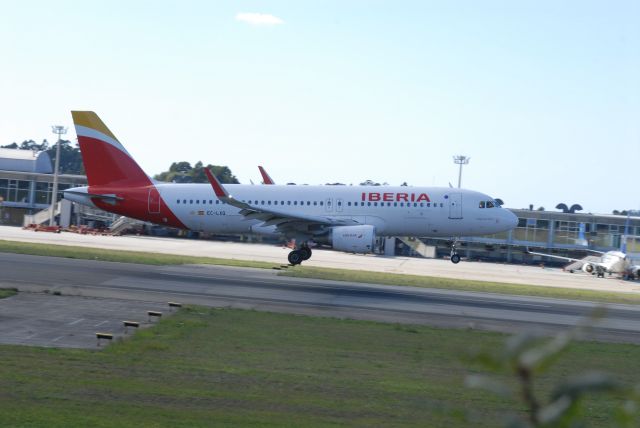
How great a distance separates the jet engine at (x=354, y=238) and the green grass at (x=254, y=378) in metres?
15.5

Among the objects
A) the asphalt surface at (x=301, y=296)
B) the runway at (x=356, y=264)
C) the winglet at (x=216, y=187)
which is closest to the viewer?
the asphalt surface at (x=301, y=296)

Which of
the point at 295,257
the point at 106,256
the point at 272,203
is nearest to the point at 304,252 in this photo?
the point at 295,257

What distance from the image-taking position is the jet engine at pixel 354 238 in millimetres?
36531

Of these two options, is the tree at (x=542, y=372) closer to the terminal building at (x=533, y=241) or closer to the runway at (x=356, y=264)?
the runway at (x=356, y=264)

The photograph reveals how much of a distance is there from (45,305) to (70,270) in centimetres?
980

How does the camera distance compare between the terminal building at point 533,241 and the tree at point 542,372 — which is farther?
the terminal building at point 533,241

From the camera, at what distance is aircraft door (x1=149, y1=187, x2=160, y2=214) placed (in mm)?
40281

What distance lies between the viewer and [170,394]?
42.3 feet

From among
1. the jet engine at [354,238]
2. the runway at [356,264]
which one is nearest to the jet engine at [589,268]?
the runway at [356,264]

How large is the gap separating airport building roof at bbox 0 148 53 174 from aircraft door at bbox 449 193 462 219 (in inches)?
2570

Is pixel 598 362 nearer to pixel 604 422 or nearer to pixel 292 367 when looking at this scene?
pixel 604 422

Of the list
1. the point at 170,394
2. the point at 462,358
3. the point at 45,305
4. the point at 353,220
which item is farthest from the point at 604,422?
the point at 353,220

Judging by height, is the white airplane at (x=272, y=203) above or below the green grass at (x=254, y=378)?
above

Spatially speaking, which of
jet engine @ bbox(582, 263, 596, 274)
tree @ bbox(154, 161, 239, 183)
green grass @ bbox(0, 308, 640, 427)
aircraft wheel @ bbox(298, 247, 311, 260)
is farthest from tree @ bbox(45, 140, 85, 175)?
green grass @ bbox(0, 308, 640, 427)
